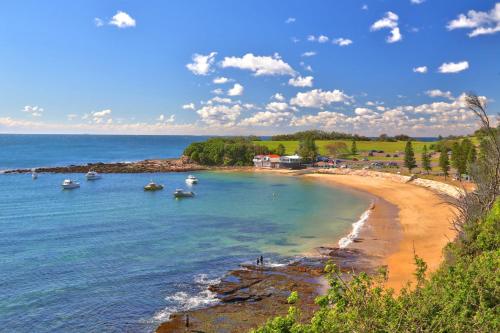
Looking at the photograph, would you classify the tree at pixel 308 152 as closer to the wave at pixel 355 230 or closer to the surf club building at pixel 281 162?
the surf club building at pixel 281 162

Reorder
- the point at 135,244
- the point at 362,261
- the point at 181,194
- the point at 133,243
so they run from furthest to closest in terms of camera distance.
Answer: the point at 181,194, the point at 133,243, the point at 135,244, the point at 362,261

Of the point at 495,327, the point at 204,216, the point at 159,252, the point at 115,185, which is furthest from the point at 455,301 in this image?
the point at 115,185

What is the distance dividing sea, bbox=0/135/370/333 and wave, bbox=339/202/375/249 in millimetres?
1296

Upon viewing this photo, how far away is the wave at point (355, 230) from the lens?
48969mm

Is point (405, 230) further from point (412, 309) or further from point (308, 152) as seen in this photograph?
point (308, 152)

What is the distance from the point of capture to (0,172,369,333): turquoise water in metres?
30.6

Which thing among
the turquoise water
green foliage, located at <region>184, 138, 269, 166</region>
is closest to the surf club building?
green foliage, located at <region>184, 138, 269, 166</region>

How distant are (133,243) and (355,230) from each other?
28607 mm

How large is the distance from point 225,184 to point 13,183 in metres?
53.2

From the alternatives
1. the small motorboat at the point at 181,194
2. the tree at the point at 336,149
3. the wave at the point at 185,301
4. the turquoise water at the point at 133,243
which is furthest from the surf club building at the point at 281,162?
the wave at the point at 185,301

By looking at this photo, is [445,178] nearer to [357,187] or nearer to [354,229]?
[357,187]

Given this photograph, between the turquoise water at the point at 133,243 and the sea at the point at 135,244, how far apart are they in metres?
0.11

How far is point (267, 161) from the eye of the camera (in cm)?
15438

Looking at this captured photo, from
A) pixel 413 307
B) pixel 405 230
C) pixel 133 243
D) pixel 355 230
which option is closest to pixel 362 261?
pixel 355 230
